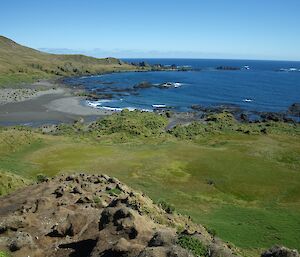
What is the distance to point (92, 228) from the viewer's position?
23328 millimetres

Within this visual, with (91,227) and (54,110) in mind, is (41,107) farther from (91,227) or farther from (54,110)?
(91,227)

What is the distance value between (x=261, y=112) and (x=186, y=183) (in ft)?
214

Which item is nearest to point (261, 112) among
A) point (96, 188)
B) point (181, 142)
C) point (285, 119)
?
point (285, 119)

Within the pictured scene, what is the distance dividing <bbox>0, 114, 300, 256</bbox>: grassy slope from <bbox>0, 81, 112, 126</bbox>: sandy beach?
20.8m

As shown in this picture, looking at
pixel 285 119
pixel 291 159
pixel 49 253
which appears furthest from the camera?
pixel 285 119

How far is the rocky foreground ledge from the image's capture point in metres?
18.9

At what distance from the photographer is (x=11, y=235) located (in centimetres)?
2325

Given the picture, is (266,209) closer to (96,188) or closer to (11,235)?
(96,188)

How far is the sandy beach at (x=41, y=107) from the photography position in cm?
9730

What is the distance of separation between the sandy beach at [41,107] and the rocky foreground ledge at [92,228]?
6500cm

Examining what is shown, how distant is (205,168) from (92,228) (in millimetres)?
33233

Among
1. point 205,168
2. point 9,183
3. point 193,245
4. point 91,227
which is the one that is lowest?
point 205,168

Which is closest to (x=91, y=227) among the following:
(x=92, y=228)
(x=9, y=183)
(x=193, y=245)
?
(x=92, y=228)

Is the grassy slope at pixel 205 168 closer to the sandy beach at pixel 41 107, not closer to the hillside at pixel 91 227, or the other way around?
the hillside at pixel 91 227
